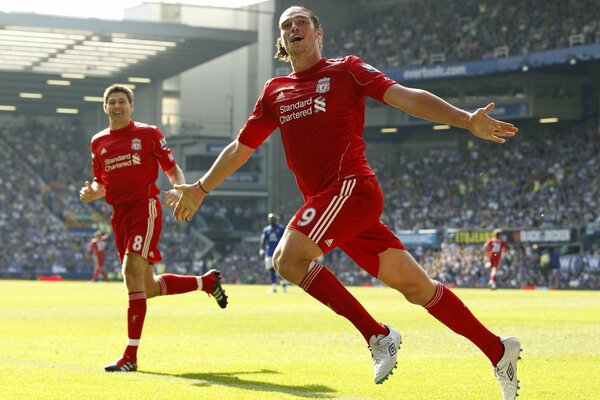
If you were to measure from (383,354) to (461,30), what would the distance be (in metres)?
48.0

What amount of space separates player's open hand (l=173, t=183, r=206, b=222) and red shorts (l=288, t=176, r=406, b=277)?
660mm

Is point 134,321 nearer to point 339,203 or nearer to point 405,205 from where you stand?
point 339,203

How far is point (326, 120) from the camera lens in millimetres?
6445

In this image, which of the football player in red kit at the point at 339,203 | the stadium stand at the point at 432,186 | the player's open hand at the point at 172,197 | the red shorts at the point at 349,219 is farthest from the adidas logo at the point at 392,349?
the stadium stand at the point at 432,186

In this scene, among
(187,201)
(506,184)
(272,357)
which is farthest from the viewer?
(506,184)

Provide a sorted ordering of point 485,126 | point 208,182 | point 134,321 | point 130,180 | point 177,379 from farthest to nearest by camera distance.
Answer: point 130,180, point 134,321, point 177,379, point 208,182, point 485,126

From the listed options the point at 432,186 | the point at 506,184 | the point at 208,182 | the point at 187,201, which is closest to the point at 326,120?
the point at 208,182

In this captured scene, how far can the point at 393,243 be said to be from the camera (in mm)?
6543

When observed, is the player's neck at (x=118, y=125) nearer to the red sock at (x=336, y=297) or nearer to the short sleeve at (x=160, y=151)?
the short sleeve at (x=160, y=151)

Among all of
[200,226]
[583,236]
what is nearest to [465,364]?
[583,236]

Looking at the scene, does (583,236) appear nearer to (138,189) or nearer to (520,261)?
(520,261)

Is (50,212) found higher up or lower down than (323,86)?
lower down

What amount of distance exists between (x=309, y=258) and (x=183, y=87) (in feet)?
192

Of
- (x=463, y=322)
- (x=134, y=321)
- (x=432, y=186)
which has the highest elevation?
(x=463, y=322)
